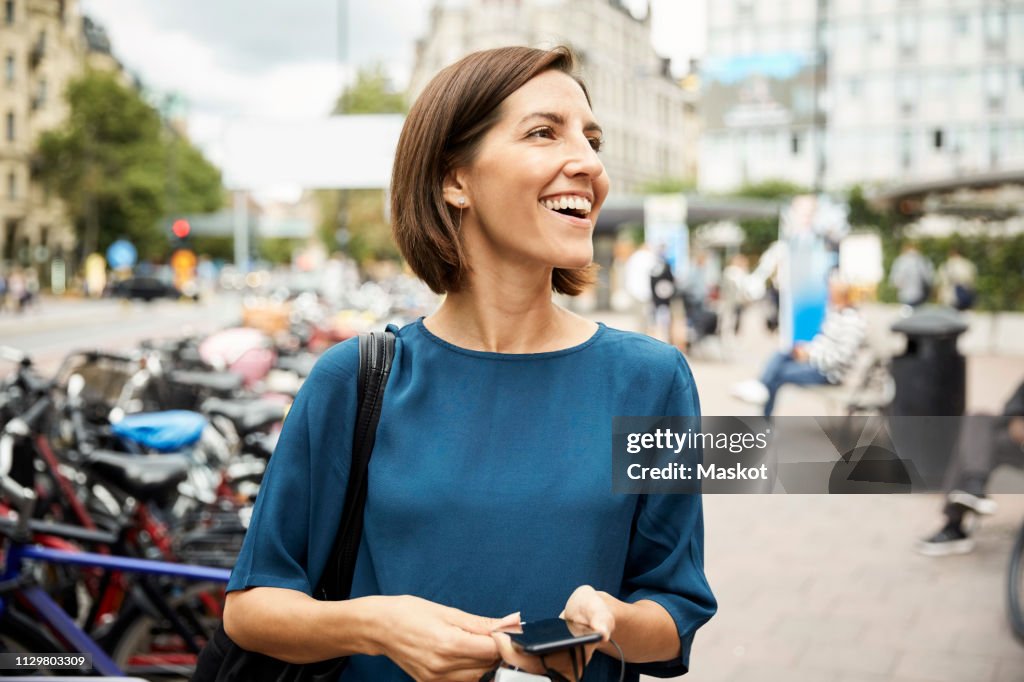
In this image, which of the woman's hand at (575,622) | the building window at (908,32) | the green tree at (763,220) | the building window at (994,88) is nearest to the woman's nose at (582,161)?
the woman's hand at (575,622)

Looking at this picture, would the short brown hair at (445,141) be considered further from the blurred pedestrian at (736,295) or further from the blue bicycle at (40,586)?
the blurred pedestrian at (736,295)

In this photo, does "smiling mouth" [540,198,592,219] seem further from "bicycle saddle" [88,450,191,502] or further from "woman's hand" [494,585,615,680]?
"bicycle saddle" [88,450,191,502]

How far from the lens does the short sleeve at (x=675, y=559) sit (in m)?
1.32

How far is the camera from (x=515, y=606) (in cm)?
127

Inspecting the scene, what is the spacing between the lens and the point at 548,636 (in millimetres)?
1064

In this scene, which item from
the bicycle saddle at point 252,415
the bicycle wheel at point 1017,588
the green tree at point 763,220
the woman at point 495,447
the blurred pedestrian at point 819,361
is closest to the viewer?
the woman at point 495,447

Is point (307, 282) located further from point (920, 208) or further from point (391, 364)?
point (391, 364)

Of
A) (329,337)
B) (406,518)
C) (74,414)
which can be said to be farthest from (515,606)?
(329,337)

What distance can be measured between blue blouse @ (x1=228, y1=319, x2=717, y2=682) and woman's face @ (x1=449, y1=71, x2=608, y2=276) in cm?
16

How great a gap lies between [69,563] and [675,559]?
7.24ft

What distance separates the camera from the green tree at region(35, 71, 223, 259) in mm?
10336

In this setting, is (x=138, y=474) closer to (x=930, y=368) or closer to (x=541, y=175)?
(x=541, y=175)

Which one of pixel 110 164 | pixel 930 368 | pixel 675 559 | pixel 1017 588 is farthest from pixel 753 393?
pixel 110 164

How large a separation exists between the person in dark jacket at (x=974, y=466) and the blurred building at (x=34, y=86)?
5186 millimetres
